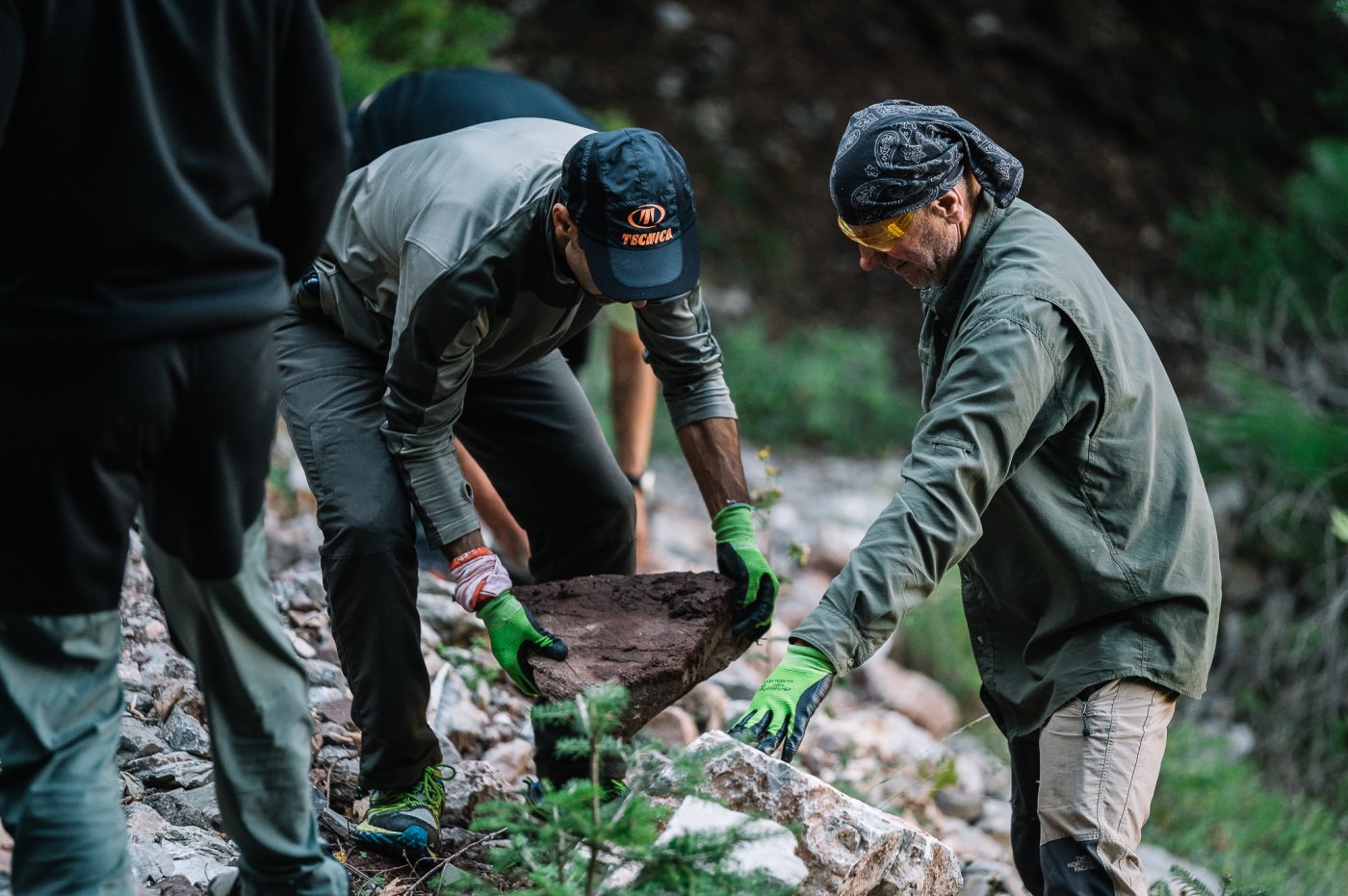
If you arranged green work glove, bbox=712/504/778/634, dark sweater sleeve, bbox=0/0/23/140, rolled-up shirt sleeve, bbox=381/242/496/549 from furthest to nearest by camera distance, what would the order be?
green work glove, bbox=712/504/778/634
rolled-up shirt sleeve, bbox=381/242/496/549
dark sweater sleeve, bbox=0/0/23/140

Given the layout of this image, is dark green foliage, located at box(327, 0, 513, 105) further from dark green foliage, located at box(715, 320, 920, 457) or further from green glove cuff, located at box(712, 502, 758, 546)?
green glove cuff, located at box(712, 502, 758, 546)

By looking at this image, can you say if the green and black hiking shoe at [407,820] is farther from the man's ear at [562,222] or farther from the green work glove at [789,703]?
the man's ear at [562,222]

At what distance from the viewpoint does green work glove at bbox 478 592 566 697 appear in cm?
295

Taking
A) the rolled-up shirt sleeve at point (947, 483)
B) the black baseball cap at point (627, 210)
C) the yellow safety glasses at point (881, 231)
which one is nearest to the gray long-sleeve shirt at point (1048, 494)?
the rolled-up shirt sleeve at point (947, 483)

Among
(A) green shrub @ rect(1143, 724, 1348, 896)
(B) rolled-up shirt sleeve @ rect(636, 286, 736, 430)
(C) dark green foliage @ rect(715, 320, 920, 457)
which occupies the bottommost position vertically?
(C) dark green foliage @ rect(715, 320, 920, 457)

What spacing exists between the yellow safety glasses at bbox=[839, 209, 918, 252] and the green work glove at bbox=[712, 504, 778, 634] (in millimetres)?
860

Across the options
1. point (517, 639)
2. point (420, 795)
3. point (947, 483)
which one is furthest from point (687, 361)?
point (420, 795)

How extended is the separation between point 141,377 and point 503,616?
130cm

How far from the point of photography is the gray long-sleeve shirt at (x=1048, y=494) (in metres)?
2.53

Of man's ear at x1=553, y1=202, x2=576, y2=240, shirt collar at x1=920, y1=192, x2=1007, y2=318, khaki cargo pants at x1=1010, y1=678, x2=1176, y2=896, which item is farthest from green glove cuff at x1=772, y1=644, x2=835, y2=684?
man's ear at x1=553, y1=202, x2=576, y2=240

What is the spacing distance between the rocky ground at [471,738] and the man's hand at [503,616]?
0.43 metres

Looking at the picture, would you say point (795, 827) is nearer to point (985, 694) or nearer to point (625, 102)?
point (985, 694)

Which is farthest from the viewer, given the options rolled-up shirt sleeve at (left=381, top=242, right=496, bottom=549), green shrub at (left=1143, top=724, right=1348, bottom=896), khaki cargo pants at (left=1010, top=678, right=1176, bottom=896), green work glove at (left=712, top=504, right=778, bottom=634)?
green shrub at (left=1143, top=724, right=1348, bottom=896)

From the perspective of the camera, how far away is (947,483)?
8.21 ft
